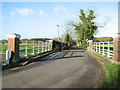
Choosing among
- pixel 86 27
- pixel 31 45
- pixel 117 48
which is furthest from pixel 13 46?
pixel 86 27

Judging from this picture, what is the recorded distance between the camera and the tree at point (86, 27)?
32.9 metres

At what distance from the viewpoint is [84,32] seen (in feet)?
109

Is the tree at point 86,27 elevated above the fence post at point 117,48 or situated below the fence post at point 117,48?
above

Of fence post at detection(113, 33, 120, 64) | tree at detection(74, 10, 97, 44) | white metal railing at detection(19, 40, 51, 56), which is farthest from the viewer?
tree at detection(74, 10, 97, 44)

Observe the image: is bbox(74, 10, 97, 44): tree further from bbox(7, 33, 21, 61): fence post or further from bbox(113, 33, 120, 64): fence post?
bbox(7, 33, 21, 61): fence post

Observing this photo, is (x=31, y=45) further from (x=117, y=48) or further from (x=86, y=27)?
(x=86, y=27)

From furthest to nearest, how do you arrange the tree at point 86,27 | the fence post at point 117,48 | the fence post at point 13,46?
the tree at point 86,27, the fence post at point 13,46, the fence post at point 117,48

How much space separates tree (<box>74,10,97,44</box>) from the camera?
32.9 m

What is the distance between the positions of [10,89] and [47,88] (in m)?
1.16

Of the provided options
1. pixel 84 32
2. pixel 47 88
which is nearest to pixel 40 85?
pixel 47 88

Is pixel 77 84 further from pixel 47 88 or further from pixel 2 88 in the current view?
pixel 2 88

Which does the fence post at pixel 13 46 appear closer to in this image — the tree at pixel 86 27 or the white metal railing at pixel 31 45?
the white metal railing at pixel 31 45

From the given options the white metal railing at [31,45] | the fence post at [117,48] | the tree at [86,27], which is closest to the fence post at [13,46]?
the white metal railing at [31,45]

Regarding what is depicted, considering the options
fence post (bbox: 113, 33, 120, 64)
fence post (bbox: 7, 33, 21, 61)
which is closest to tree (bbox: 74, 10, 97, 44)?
fence post (bbox: 113, 33, 120, 64)
